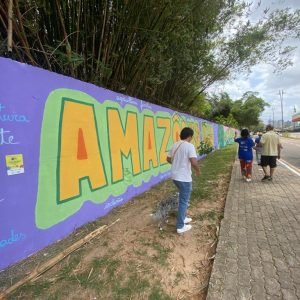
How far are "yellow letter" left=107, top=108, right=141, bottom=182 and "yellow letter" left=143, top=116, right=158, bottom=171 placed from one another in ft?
1.84

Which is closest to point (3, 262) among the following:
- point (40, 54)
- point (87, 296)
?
point (87, 296)

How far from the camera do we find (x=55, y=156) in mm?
4125

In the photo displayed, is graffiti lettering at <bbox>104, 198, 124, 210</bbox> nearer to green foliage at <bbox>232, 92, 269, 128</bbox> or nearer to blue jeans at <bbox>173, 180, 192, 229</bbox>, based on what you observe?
blue jeans at <bbox>173, 180, 192, 229</bbox>

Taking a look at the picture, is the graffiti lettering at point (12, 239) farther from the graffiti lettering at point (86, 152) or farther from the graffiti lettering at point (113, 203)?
the graffiti lettering at point (113, 203)

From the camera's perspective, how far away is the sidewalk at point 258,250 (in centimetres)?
300

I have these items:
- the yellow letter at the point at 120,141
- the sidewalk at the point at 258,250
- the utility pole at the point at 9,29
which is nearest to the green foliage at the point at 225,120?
the yellow letter at the point at 120,141

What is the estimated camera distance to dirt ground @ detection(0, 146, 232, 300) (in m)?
3.08

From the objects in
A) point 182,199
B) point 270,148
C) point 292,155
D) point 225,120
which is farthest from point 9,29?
point 225,120

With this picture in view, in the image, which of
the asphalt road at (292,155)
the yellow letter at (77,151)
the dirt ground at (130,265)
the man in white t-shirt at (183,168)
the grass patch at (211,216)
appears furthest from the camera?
the asphalt road at (292,155)

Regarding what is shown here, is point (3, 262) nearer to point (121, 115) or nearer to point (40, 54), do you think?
point (40, 54)

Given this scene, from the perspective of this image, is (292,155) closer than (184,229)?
No

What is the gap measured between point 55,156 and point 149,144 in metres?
3.95

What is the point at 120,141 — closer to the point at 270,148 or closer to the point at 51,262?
the point at 51,262

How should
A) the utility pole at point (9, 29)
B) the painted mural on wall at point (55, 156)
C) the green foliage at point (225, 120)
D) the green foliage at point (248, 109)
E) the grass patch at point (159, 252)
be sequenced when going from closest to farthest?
the painted mural on wall at point (55, 156), the utility pole at point (9, 29), the grass patch at point (159, 252), the green foliage at point (225, 120), the green foliage at point (248, 109)
